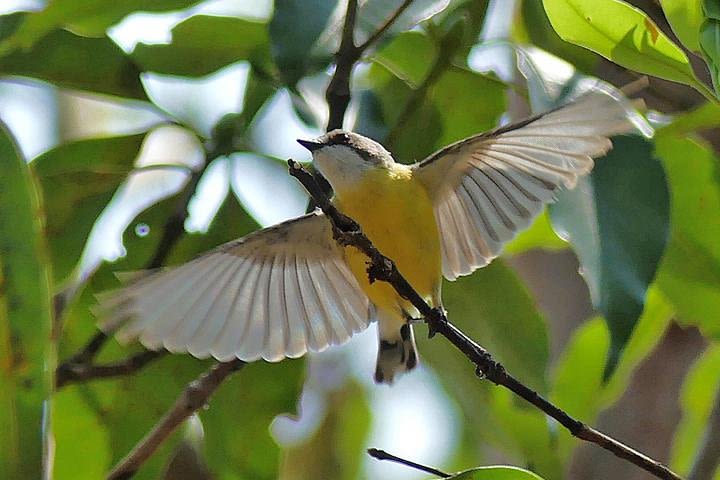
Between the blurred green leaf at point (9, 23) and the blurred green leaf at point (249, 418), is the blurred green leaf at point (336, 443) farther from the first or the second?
the blurred green leaf at point (9, 23)

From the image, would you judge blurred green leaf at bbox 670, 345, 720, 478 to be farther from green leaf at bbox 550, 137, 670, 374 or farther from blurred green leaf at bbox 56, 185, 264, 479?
blurred green leaf at bbox 56, 185, 264, 479

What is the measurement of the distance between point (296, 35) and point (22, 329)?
0.44m

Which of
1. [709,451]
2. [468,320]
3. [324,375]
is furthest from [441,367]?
[324,375]

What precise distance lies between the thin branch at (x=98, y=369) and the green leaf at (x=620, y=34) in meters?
0.69

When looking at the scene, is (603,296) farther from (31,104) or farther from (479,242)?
(31,104)

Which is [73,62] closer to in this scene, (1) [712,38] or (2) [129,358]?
(2) [129,358]

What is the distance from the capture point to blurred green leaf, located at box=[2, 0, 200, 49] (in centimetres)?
140

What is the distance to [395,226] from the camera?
1.32 metres

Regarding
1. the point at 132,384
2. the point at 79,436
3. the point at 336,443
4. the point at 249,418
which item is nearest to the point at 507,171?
the point at 249,418

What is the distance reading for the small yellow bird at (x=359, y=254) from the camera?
1.29m

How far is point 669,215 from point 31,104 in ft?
6.19

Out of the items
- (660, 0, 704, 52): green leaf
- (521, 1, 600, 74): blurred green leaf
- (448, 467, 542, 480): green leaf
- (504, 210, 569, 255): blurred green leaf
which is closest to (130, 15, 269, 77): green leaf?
(521, 1, 600, 74): blurred green leaf

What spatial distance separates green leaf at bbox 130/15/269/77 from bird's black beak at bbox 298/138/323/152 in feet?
0.88

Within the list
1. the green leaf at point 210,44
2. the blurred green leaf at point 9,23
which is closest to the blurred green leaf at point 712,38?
the green leaf at point 210,44
